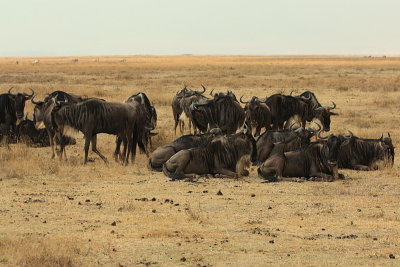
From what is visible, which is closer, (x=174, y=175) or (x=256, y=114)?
(x=174, y=175)

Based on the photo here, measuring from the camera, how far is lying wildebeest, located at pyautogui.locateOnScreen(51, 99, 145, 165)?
511 inches

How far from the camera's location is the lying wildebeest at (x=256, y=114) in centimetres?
1490

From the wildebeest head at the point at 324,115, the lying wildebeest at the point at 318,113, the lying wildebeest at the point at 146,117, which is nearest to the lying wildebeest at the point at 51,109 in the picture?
the lying wildebeest at the point at 146,117

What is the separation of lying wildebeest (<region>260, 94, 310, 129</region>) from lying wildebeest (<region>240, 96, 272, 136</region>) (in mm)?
448

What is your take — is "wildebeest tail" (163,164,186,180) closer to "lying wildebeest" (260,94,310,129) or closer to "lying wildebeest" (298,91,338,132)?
"lying wildebeest" (260,94,310,129)

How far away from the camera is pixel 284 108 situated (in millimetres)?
16172

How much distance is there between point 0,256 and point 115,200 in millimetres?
3215

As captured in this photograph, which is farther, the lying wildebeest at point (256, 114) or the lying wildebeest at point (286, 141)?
the lying wildebeest at point (256, 114)

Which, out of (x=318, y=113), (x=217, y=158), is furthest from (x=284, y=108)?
(x=217, y=158)

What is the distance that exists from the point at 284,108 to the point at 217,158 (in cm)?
491

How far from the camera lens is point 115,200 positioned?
9.83 meters

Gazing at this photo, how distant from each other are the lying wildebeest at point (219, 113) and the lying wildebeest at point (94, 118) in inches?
57.0

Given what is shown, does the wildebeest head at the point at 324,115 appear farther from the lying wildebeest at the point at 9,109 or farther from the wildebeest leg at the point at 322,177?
the lying wildebeest at the point at 9,109

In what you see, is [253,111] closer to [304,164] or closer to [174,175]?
[304,164]
